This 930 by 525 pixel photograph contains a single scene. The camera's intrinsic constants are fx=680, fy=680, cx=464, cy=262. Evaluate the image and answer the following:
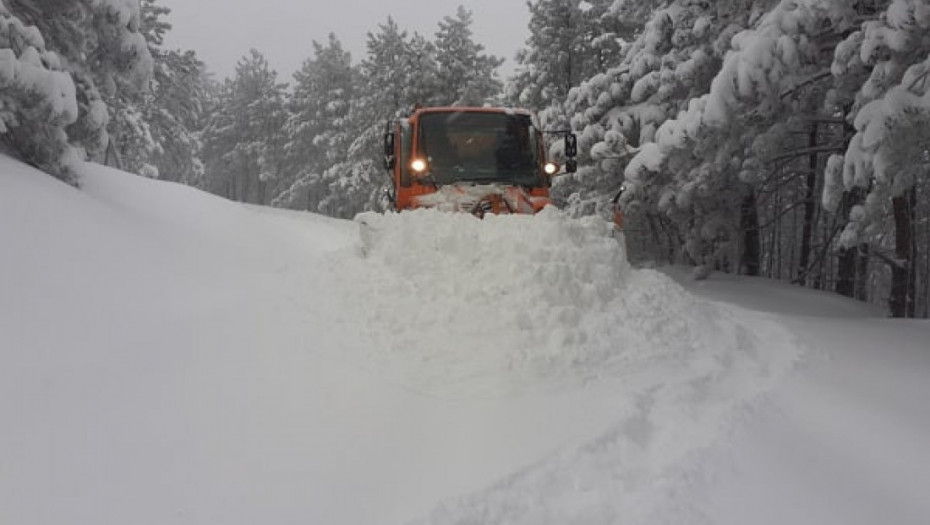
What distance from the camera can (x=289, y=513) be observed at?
347 centimetres

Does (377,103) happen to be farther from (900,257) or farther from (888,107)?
(888,107)

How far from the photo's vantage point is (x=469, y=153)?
9.77 metres

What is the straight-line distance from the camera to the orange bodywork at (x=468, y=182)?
29.6 feet

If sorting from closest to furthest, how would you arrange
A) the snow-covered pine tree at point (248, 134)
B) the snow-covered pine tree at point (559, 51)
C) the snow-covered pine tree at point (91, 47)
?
the snow-covered pine tree at point (91, 47) → the snow-covered pine tree at point (559, 51) → the snow-covered pine tree at point (248, 134)

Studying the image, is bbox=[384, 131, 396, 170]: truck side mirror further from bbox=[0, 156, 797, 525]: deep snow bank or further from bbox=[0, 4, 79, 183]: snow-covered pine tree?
bbox=[0, 4, 79, 183]: snow-covered pine tree

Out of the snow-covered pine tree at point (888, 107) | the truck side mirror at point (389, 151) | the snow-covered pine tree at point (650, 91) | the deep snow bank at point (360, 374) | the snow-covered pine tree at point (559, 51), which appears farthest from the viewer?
the snow-covered pine tree at point (559, 51)

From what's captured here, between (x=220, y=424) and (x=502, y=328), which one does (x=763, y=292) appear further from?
(x=220, y=424)

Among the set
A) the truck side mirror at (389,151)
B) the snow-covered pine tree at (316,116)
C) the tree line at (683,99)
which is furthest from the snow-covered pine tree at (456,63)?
the truck side mirror at (389,151)

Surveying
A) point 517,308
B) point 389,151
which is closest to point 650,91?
point 389,151

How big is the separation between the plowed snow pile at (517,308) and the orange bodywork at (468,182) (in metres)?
1.20

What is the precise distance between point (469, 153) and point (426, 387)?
530 centimetres

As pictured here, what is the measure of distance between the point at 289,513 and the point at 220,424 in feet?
3.50

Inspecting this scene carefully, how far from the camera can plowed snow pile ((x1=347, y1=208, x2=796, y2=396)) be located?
215 inches

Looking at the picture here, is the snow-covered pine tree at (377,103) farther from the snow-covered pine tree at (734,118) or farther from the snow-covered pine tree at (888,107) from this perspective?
the snow-covered pine tree at (888,107)
